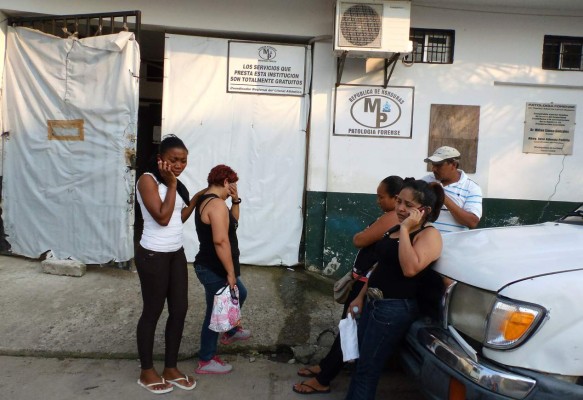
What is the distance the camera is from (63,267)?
539 cm

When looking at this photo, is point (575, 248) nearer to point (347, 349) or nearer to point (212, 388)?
point (347, 349)

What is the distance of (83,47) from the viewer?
5.42 metres

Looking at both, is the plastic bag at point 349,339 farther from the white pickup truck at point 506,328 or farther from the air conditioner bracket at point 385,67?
the air conditioner bracket at point 385,67

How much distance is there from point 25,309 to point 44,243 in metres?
1.29

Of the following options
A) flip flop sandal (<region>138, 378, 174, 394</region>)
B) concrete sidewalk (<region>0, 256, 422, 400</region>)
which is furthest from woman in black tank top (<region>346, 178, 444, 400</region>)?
Answer: flip flop sandal (<region>138, 378, 174, 394</region>)

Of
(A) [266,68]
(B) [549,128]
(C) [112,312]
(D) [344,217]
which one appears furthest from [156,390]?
(B) [549,128]

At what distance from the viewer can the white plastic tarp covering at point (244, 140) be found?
19.5 feet

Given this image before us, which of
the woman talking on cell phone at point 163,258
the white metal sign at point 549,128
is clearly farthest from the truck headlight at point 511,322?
the white metal sign at point 549,128

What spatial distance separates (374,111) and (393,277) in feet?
11.5

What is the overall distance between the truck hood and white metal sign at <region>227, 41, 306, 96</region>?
11.2ft

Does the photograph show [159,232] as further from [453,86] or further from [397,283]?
[453,86]

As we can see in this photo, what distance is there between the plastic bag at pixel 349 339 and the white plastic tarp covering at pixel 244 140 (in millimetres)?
3019

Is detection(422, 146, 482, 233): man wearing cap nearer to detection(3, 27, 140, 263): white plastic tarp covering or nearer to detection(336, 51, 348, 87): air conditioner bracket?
detection(336, 51, 348, 87): air conditioner bracket

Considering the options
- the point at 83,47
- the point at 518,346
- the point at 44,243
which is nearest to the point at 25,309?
the point at 44,243
